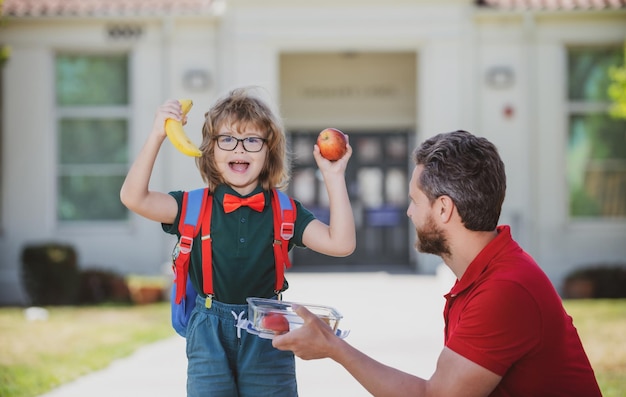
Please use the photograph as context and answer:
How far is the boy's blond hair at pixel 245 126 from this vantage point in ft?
11.9

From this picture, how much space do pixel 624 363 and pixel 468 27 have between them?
8.28 m

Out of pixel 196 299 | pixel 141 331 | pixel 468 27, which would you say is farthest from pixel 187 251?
pixel 468 27

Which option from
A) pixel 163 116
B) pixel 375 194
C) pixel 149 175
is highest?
pixel 163 116

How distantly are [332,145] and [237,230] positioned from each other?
0.55 m

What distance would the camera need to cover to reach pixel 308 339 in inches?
107

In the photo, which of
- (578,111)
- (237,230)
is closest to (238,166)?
(237,230)

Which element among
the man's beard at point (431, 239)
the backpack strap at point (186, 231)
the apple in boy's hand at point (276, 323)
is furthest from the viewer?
the backpack strap at point (186, 231)

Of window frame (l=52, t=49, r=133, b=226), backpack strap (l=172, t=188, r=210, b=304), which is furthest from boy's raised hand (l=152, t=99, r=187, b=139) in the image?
window frame (l=52, t=49, r=133, b=226)

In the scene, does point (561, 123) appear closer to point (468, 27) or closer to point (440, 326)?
point (468, 27)

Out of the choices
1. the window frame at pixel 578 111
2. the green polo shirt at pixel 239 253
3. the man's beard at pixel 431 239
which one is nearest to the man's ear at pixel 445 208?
the man's beard at pixel 431 239

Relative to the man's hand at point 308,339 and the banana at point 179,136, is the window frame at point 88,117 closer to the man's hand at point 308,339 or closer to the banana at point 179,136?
the banana at point 179,136

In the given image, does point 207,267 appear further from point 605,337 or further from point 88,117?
point 88,117

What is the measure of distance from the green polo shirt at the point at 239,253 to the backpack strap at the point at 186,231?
0.04 meters

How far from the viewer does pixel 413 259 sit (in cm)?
1648
